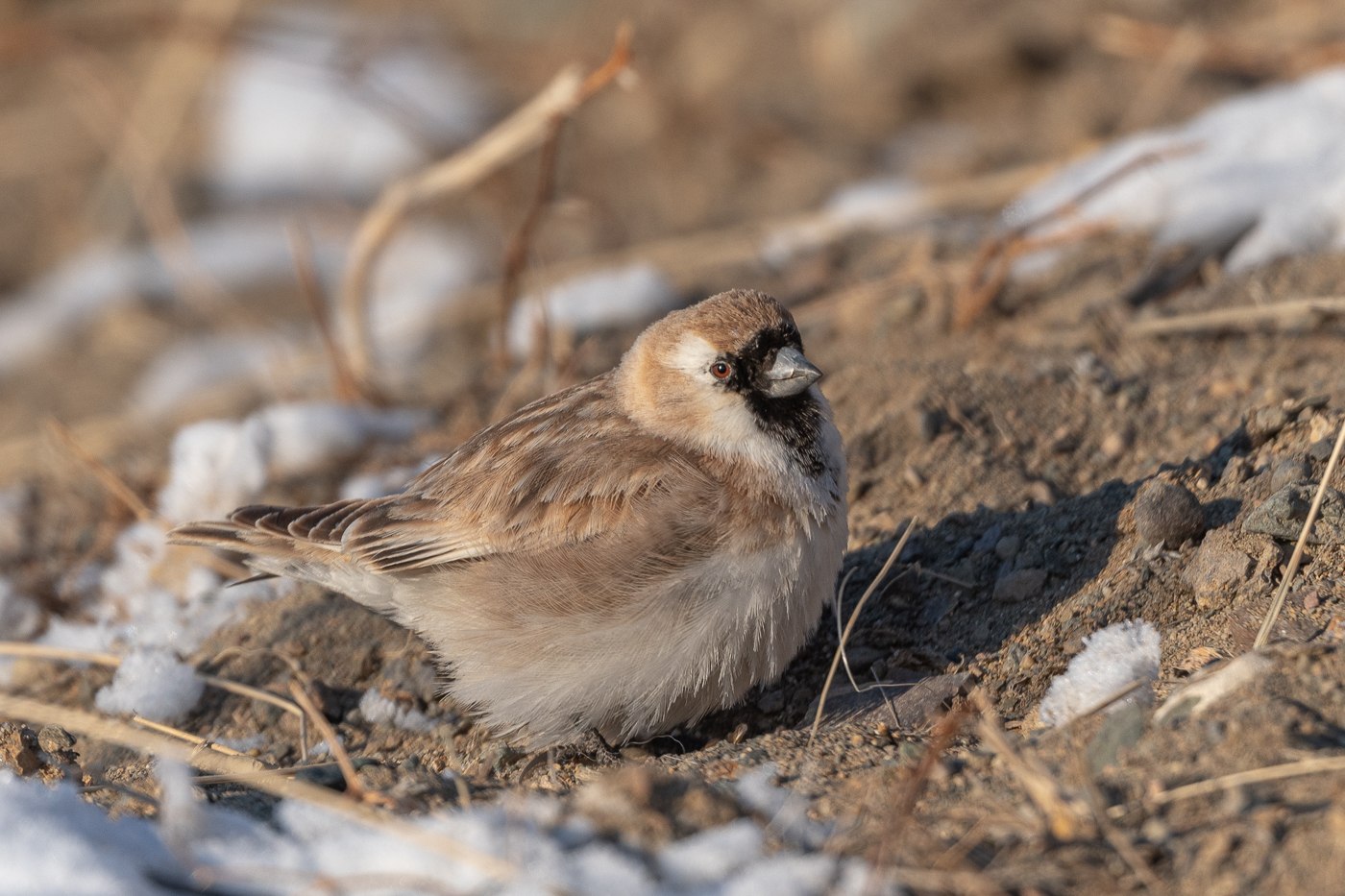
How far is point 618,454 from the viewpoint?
13.0ft

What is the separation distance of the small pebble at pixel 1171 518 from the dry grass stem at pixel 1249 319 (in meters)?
1.25

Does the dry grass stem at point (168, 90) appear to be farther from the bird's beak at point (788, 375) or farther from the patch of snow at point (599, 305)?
the bird's beak at point (788, 375)

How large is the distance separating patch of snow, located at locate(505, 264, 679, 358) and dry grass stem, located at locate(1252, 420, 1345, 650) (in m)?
3.53

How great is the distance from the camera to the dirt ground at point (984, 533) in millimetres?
2818

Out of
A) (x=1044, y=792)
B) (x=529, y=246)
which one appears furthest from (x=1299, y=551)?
(x=529, y=246)

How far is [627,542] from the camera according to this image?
3.76 meters

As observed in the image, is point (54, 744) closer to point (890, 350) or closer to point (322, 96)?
point (890, 350)

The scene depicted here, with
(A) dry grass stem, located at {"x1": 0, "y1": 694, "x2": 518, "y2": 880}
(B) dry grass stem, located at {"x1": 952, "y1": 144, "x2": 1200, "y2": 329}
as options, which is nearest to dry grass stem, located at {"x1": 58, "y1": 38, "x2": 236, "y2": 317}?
(B) dry grass stem, located at {"x1": 952, "y1": 144, "x2": 1200, "y2": 329}

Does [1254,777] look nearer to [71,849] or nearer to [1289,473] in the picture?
[1289,473]

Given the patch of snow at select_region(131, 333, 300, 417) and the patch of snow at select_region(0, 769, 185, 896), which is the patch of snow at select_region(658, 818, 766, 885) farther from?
the patch of snow at select_region(131, 333, 300, 417)

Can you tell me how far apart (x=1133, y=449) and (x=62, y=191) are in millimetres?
8810

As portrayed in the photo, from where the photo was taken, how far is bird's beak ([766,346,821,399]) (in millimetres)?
3918

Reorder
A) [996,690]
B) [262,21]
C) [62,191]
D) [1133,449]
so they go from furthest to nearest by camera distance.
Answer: [262,21] < [62,191] < [1133,449] < [996,690]

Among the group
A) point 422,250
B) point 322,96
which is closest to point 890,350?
point 422,250
